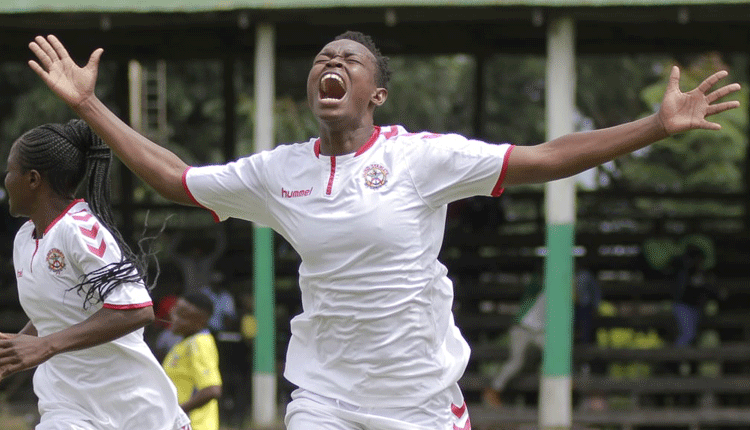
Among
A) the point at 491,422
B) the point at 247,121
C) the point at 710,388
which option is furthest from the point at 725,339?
the point at 247,121

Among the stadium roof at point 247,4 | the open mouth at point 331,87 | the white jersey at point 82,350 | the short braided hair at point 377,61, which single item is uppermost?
the stadium roof at point 247,4

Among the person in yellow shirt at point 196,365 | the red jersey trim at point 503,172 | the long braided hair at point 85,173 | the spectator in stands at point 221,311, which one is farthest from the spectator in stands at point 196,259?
the red jersey trim at point 503,172

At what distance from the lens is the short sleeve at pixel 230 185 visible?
13.9 feet

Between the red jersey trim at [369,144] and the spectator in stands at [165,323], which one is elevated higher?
the red jersey trim at [369,144]

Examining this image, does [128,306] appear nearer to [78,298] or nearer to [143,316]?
[143,316]

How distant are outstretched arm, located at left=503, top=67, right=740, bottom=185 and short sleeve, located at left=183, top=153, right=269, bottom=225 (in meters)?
0.84

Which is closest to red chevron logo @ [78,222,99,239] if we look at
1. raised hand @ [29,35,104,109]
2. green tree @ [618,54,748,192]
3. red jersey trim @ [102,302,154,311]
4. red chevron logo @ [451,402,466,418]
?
red jersey trim @ [102,302,154,311]

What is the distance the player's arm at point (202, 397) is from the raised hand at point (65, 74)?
2.39 m

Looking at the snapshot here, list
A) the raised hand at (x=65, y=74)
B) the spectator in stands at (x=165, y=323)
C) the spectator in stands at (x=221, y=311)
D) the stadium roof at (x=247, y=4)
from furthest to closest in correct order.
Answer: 1. the spectator in stands at (x=221, y=311)
2. the stadium roof at (x=247, y=4)
3. the spectator in stands at (x=165, y=323)
4. the raised hand at (x=65, y=74)

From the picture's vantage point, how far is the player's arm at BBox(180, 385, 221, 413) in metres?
6.12

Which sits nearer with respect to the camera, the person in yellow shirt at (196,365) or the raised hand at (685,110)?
the raised hand at (685,110)

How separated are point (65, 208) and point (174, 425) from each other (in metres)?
0.90

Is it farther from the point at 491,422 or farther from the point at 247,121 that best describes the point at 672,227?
the point at 247,121

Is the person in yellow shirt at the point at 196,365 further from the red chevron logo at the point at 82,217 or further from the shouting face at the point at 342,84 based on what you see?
the shouting face at the point at 342,84
